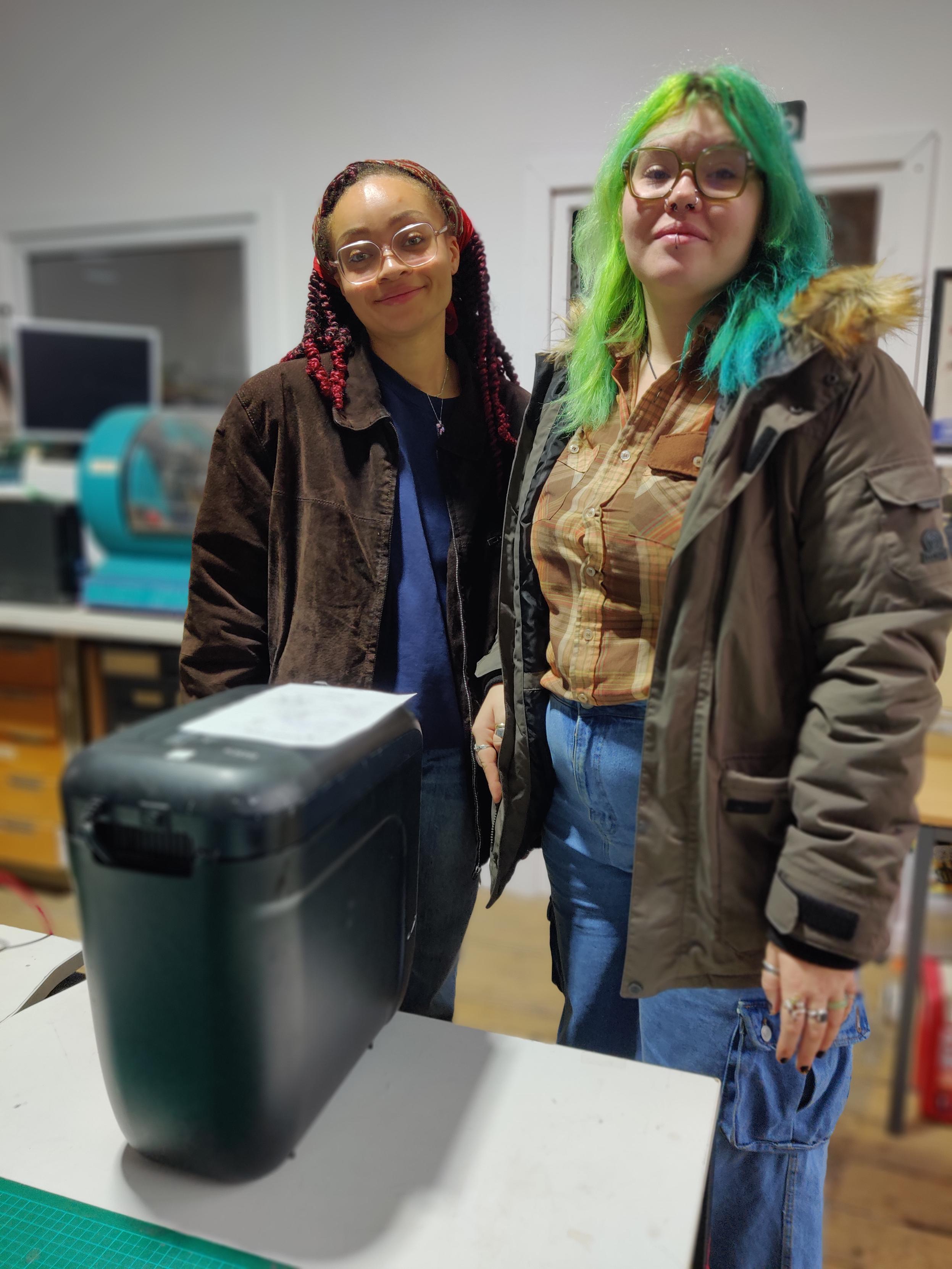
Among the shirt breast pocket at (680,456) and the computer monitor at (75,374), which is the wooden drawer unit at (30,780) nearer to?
the computer monitor at (75,374)

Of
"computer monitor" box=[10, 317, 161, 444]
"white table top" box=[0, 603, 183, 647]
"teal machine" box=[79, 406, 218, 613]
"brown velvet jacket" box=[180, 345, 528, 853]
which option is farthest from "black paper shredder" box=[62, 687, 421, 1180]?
"computer monitor" box=[10, 317, 161, 444]

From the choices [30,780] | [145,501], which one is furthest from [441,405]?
[30,780]

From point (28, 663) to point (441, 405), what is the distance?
2030 millimetres

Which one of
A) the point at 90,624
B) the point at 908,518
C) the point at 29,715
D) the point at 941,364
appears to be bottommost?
the point at 29,715

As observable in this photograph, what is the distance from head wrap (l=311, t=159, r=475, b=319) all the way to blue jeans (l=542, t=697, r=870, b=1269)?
2.11 ft

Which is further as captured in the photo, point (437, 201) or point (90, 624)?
point (90, 624)

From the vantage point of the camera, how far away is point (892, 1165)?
1.74 m

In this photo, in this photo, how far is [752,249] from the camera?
90cm

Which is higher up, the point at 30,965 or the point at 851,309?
the point at 851,309

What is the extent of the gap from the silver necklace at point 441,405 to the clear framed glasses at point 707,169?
0.41 meters

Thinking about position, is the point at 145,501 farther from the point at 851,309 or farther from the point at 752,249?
the point at 851,309

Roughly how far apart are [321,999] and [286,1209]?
6.2 inches

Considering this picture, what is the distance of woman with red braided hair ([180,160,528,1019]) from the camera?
3.62ft

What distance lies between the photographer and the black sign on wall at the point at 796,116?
Answer: 101 cm
